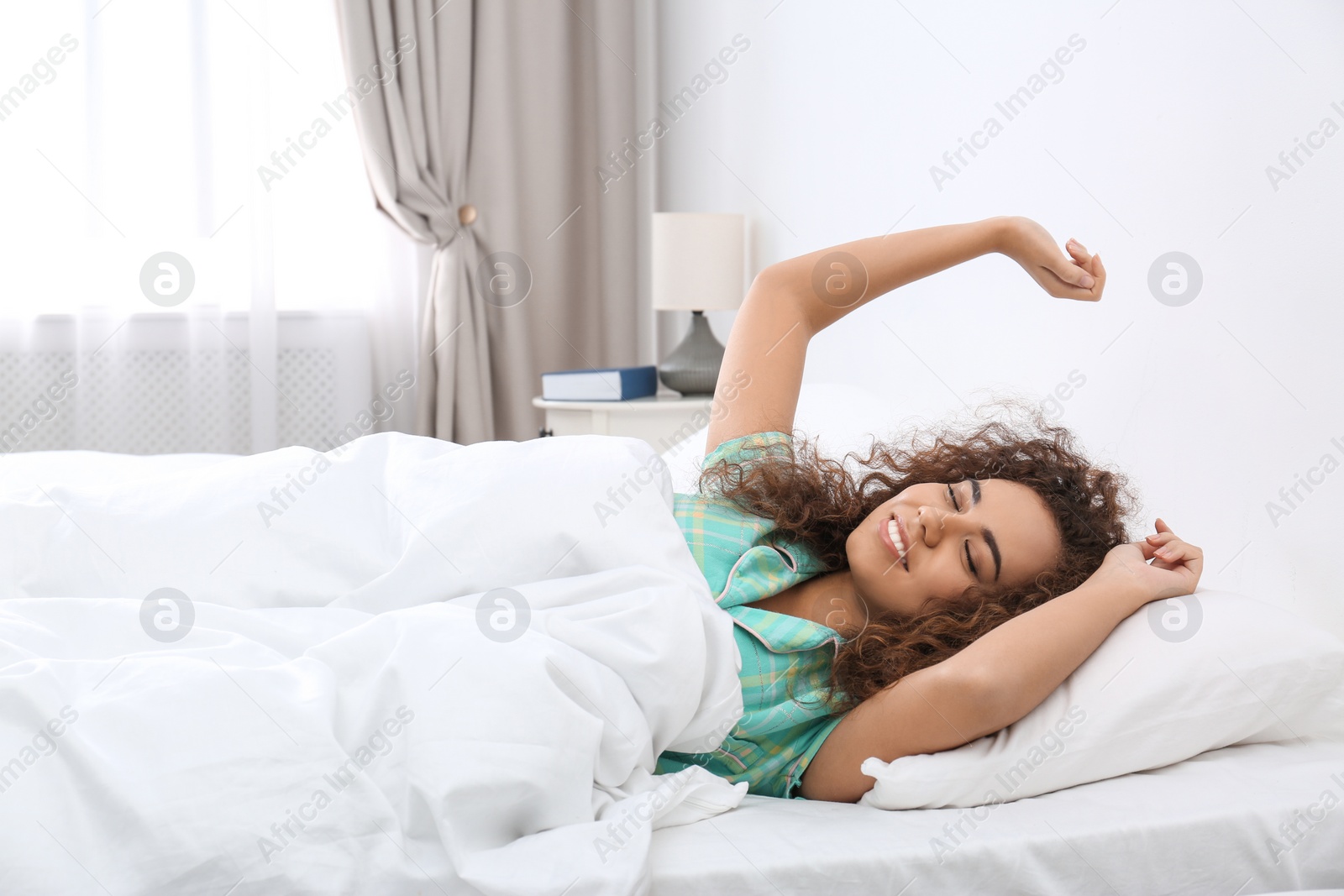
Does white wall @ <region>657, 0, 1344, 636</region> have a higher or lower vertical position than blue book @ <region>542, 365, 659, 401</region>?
higher

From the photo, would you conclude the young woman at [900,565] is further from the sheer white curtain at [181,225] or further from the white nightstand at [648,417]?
the sheer white curtain at [181,225]

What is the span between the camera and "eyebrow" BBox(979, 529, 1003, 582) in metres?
1.02

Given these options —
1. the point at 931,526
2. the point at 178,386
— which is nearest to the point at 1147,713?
the point at 931,526

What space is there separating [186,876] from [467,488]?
0.44 metres

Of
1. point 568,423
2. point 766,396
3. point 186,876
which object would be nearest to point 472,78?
point 568,423

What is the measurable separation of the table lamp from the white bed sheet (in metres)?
1.69

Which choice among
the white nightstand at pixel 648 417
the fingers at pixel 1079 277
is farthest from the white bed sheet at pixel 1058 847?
the white nightstand at pixel 648 417

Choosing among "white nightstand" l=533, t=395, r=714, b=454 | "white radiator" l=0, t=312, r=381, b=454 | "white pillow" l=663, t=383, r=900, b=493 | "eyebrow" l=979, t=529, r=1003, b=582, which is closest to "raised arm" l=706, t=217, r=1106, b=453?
"white pillow" l=663, t=383, r=900, b=493

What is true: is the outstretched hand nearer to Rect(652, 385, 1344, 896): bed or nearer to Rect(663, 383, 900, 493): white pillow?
Rect(663, 383, 900, 493): white pillow

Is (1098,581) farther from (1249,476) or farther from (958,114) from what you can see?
(958,114)

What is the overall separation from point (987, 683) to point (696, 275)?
5.66ft

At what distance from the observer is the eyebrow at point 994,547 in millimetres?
1017

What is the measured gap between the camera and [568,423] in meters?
2.53

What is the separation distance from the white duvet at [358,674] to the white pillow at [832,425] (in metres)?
0.43
